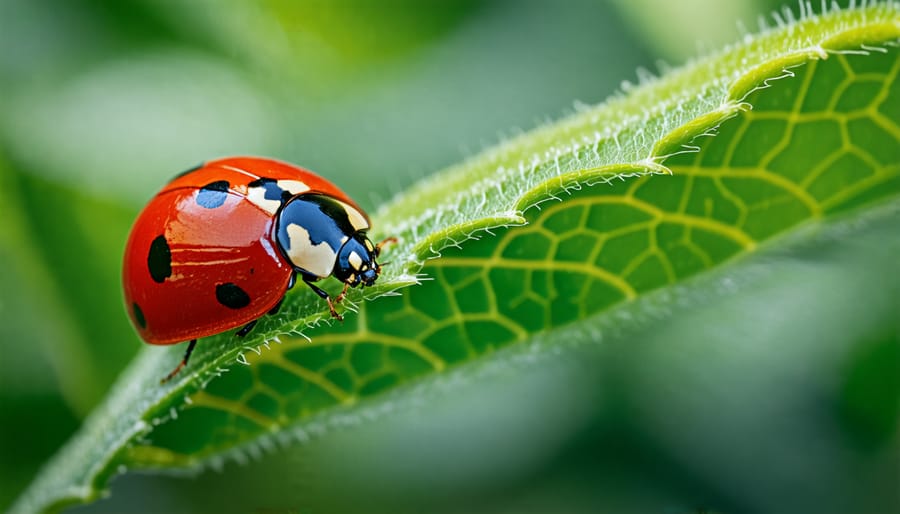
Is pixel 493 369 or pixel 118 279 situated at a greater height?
pixel 493 369

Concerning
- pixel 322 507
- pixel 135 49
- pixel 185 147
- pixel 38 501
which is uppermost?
pixel 135 49

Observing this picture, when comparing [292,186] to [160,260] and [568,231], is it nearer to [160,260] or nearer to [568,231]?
[160,260]

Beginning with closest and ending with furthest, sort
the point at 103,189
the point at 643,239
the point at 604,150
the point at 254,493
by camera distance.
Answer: the point at 604,150 < the point at 643,239 < the point at 254,493 < the point at 103,189

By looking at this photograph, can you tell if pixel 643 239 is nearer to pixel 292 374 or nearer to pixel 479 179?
pixel 479 179

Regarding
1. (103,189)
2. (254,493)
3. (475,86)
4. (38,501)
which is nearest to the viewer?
(38,501)

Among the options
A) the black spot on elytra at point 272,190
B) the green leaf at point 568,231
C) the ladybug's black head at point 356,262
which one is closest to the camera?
the green leaf at point 568,231

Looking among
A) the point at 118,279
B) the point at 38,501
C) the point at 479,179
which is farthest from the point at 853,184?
the point at 118,279

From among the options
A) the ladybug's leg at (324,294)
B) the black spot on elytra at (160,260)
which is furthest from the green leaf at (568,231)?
the black spot on elytra at (160,260)

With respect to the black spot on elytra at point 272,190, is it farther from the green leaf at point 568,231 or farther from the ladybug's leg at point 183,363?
the ladybug's leg at point 183,363
